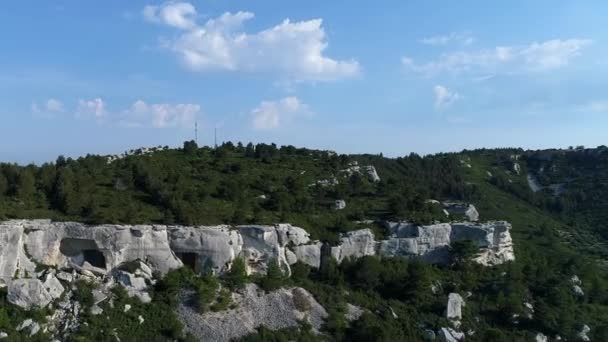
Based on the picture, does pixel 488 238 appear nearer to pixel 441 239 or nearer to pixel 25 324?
pixel 441 239

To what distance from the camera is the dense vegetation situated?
4572cm

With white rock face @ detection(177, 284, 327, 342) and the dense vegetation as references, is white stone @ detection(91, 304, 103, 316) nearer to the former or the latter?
the dense vegetation

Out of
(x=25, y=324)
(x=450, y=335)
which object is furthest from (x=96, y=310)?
(x=450, y=335)

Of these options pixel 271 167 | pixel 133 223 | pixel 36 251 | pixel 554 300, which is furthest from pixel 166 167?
pixel 554 300

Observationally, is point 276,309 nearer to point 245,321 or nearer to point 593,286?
point 245,321

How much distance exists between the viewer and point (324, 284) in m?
51.7

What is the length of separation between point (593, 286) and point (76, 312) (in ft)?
163

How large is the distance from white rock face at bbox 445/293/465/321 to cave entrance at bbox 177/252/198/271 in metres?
22.0

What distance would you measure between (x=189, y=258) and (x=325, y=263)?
1251 cm

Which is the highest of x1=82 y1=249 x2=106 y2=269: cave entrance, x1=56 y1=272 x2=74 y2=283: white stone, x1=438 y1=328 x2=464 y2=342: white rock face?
x1=82 y1=249 x2=106 y2=269: cave entrance

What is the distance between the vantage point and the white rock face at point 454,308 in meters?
50.2

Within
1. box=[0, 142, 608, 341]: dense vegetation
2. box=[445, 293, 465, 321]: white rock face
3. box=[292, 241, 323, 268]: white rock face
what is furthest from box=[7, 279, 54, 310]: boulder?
box=[445, 293, 465, 321]: white rock face

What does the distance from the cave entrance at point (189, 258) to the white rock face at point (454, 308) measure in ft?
72.2

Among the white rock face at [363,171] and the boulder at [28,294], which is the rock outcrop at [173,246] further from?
the white rock face at [363,171]
